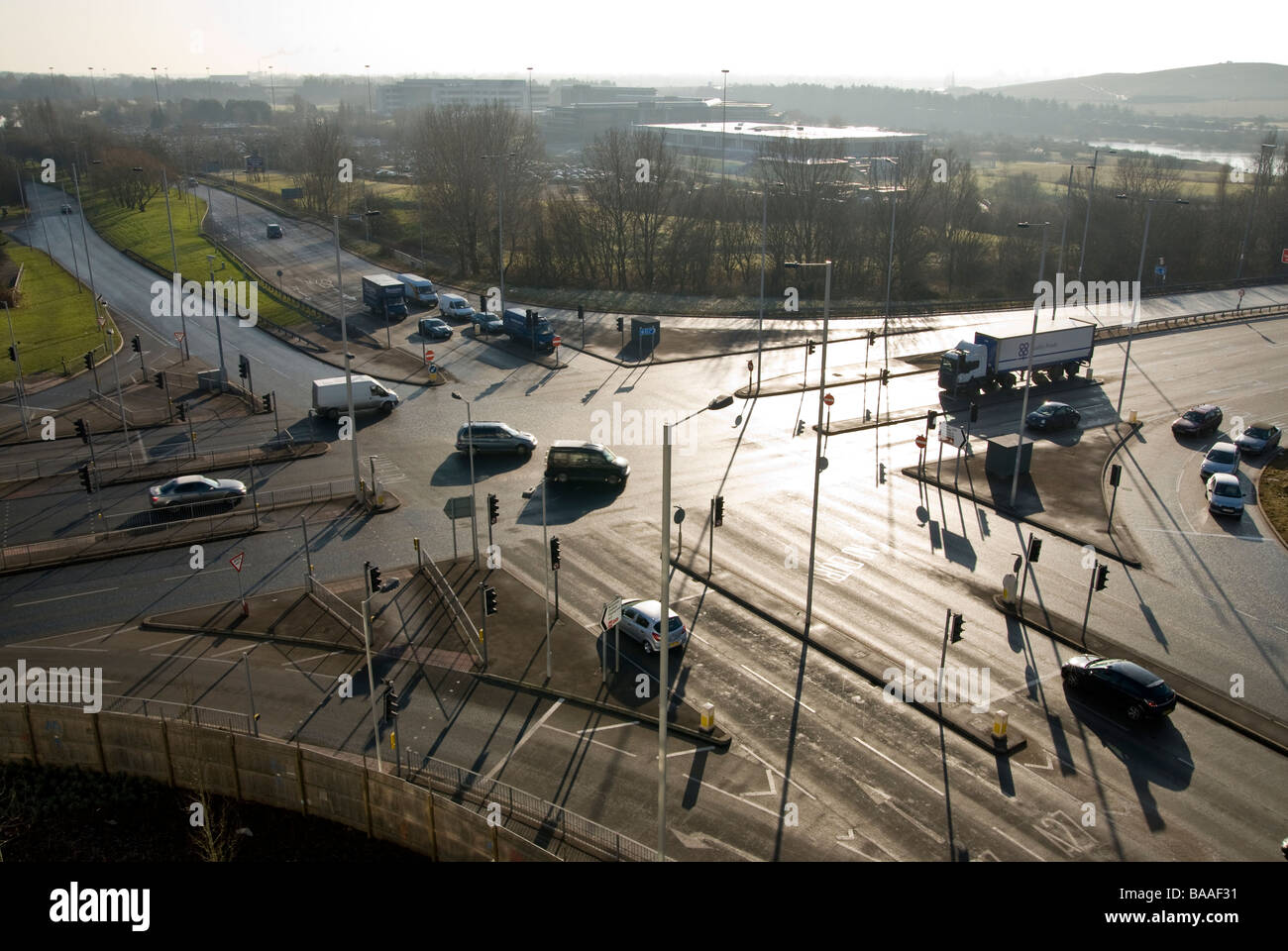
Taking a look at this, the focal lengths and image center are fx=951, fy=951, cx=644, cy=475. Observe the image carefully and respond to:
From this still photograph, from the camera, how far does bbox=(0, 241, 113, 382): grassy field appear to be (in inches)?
2083

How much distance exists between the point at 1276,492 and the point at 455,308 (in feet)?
148

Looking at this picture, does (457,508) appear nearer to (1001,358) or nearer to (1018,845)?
(1018,845)

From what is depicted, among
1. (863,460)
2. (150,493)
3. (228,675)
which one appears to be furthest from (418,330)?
(228,675)

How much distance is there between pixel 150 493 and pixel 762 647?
22.6 metres

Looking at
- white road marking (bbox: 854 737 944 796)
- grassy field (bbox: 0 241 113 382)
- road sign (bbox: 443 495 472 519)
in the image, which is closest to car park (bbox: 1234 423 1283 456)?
white road marking (bbox: 854 737 944 796)

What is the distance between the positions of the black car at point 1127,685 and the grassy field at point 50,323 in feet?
168

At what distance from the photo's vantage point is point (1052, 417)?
1690 inches

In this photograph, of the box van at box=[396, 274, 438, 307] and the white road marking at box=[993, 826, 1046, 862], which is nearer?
the white road marking at box=[993, 826, 1046, 862]

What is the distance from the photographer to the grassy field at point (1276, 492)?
33.9m

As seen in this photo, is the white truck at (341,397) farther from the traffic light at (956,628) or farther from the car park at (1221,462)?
the car park at (1221,462)

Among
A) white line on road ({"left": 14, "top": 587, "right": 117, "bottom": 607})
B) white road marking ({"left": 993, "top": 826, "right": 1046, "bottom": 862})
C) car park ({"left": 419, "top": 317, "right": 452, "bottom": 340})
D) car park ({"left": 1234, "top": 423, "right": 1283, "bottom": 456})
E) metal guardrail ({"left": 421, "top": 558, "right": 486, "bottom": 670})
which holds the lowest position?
white road marking ({"left": 993, "top": 826, "right": 1046, "bottom": 862})

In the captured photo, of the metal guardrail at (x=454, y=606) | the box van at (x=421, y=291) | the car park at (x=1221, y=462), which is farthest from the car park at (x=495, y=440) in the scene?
the box van at (x=421, y=291)

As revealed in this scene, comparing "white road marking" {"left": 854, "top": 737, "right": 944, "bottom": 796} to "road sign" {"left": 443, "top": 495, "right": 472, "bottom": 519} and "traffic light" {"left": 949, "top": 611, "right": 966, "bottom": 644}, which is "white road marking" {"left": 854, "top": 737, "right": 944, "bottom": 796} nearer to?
"traffic light" {"left": 949, "top": 611, "right": 966, "bottom": 644}

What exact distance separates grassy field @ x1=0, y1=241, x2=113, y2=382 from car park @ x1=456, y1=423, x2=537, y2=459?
1068 inches
